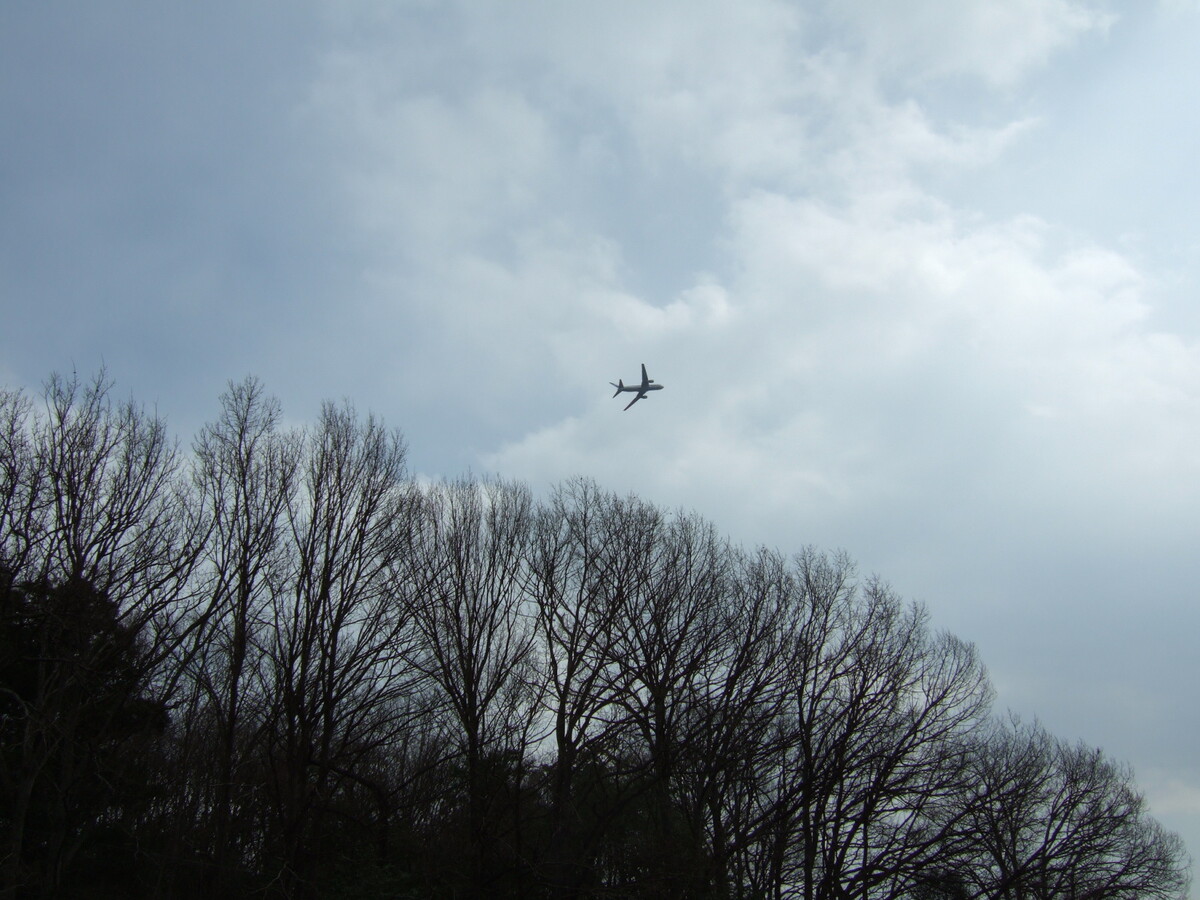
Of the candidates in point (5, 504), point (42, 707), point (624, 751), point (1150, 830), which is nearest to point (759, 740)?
point (624, 751)

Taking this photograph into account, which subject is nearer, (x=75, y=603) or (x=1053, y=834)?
(x=75, y=603)

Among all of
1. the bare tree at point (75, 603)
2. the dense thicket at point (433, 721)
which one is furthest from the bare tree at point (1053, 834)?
the bare tree at point (75, 603)

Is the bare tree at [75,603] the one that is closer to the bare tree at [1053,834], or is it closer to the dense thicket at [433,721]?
the dense thicket at [433,721]

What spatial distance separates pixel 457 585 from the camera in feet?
70.5

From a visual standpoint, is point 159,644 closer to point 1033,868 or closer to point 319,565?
point 319,565

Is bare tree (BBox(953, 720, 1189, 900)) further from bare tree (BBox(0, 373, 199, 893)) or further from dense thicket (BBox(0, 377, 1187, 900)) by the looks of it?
bare tree (BBox(0, 373, 199, 893))

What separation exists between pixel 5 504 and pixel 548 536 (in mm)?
11826

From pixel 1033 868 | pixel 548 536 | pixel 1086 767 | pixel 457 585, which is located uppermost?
pixel 548 536

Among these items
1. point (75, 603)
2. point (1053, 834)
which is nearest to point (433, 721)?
point (75, 603)

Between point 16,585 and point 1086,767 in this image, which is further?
point 1086,767

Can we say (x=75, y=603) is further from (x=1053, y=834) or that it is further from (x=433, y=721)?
(x=1053, y=834)

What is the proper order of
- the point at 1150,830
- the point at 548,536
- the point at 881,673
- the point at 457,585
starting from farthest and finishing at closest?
the point at 1150,830
the point at 881,673
the point at 548,536
the point at 457,585

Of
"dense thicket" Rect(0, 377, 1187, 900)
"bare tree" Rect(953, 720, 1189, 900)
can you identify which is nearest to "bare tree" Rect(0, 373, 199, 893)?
"dense thicket" Rect(0, 377, 1187, 900)

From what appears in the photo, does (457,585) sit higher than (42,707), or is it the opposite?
(457,585)
